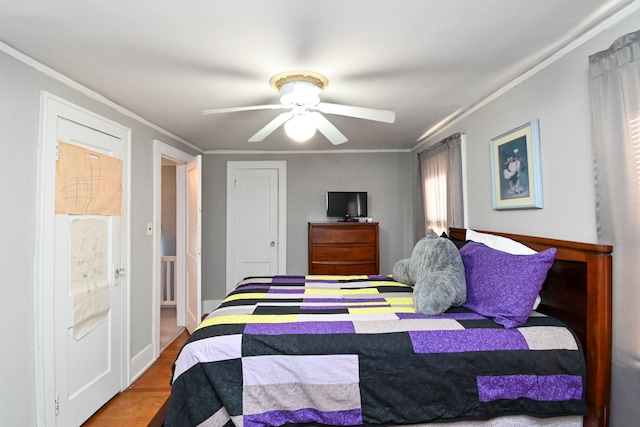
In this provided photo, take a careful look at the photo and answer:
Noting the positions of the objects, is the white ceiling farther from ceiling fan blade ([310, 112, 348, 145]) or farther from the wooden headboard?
the wooden headboard

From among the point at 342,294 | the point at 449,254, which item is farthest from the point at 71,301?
the point at 449,254

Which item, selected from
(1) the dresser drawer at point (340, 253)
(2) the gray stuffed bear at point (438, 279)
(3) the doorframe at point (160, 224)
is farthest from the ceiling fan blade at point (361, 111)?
(1) the dresser drawer at point (340, 253)

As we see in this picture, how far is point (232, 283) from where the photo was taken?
179 inches

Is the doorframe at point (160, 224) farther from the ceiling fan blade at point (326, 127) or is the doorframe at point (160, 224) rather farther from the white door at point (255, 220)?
the ceiling fan blade at point (326, 127)

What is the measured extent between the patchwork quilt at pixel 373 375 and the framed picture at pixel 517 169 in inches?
35.3

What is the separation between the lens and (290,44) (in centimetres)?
172

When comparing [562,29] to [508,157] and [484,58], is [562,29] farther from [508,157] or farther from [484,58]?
[508,157]

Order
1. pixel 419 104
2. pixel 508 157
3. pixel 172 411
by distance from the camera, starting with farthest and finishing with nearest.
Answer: pixel 419 104, pixel 508 157, pixel 172 411

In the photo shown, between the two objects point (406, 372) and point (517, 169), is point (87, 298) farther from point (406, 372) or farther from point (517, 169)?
point (517, 169)

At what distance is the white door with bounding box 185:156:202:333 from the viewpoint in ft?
11.1

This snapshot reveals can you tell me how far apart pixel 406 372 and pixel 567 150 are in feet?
5.03

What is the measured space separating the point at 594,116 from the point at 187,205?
3.87m

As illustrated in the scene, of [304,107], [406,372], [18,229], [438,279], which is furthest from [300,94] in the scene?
[18,229]

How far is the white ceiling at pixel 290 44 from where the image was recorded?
1.43 meters
